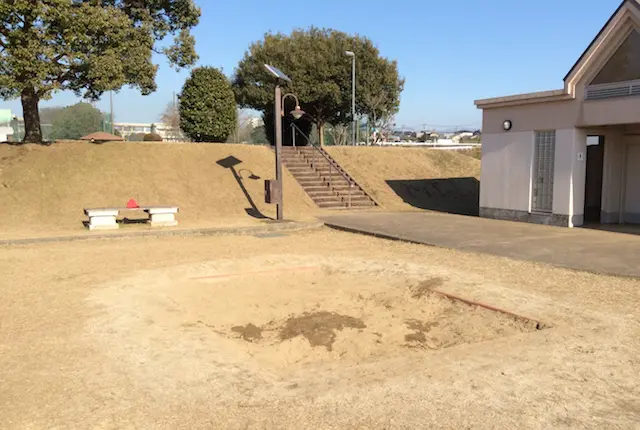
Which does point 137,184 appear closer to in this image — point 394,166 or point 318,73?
point 394,166

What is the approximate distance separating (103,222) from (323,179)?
9.47 m

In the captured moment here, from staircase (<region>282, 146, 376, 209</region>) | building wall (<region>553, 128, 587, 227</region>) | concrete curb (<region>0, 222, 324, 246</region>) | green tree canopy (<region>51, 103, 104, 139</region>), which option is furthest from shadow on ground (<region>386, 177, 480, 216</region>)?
green tree canopy (<region>51, 103, 104, 139</region>)

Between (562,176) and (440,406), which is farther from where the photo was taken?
(562,176)

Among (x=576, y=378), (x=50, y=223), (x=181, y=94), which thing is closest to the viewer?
(x=576, y=378)

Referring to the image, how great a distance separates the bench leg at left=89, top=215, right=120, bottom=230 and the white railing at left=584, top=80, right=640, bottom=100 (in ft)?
41.8

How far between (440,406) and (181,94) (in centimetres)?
2011

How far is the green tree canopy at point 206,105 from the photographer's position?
21078 mm

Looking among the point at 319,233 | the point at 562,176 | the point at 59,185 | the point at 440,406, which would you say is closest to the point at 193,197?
the point at 59,185

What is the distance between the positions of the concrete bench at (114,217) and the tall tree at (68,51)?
495 centimetres

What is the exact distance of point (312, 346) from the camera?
5031 millimetres

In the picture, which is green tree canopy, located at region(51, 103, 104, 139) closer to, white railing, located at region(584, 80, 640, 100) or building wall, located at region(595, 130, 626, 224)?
building wall, located at region(595, 130, 626, 224)

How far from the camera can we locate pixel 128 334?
505 centimetres

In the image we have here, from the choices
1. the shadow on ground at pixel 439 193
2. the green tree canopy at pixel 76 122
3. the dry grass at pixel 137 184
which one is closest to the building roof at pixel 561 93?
the shadow on ground at pixel 439 193

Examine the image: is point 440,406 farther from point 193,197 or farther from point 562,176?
point 193,197
